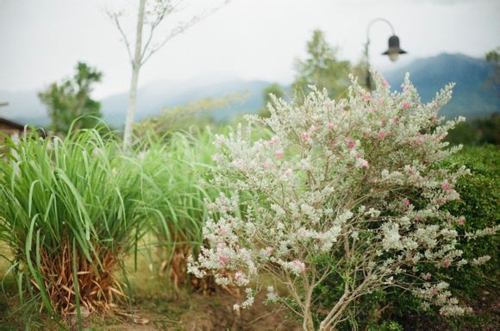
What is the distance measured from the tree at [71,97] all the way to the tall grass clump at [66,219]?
18.1 m

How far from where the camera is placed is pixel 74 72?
69.4 ft

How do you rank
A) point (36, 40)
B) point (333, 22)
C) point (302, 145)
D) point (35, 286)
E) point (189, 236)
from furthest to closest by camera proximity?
point (333, 22) < point (36, 40) < point (189, 236) < point (35, 286) < point (302, 145)

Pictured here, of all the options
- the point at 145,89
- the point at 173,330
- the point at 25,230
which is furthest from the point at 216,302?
the point at 145,89

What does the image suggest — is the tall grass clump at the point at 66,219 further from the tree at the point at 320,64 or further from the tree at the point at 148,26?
the tree at the point at 320,64

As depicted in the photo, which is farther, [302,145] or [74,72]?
[74,72]

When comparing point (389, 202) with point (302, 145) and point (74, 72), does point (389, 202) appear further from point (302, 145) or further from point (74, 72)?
point (74, 72)

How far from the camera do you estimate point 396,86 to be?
79.0ft

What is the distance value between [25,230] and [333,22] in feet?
68.3

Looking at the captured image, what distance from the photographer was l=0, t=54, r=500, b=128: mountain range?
8922mm

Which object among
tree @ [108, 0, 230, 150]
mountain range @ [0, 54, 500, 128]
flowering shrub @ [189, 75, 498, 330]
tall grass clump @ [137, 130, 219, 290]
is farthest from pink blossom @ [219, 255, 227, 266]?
tree @ [108, 0, 230, 150]

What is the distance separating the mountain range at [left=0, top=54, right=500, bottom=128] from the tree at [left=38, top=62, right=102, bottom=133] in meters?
0.60

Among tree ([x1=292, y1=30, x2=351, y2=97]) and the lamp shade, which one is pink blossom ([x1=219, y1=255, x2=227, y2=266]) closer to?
the lamp shade

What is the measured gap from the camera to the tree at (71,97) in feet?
64.4

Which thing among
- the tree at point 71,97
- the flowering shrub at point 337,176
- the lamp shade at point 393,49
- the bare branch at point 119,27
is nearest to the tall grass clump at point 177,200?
the flowering shrub at point 337,176
